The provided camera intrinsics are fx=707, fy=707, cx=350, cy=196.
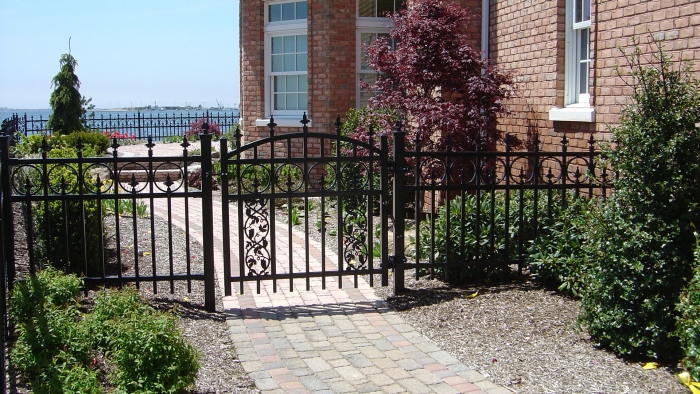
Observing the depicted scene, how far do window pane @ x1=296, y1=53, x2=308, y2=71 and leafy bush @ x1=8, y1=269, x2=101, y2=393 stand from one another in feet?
32.3

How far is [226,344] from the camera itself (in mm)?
5527

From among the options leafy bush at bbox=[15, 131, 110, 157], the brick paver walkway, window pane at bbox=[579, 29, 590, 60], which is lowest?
the brick paver walkway

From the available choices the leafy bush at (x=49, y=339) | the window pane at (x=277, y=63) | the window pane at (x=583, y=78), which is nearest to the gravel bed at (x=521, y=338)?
the leafy bush at (x=49, y=339)

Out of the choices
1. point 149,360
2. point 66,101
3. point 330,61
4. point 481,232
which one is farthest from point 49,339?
point 66,101

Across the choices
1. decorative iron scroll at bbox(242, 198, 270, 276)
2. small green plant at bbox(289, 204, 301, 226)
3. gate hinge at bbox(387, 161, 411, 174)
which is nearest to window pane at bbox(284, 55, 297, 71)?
small green plant at bbox(289, 204, 301, 226)

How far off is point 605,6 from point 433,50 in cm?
249

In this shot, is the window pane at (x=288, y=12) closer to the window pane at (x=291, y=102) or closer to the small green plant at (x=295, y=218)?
Result: the window pane at (x=291, y=102)

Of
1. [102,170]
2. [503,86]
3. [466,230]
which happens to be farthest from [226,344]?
[102,170]

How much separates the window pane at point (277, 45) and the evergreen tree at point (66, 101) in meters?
10.5

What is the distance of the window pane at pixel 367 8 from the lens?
46.4ft

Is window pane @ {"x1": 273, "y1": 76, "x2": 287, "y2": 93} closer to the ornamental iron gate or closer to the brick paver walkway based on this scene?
the ornamental iron gate

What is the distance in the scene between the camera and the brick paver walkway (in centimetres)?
473

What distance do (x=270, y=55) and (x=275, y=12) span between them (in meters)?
0.90

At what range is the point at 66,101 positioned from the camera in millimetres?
22578
